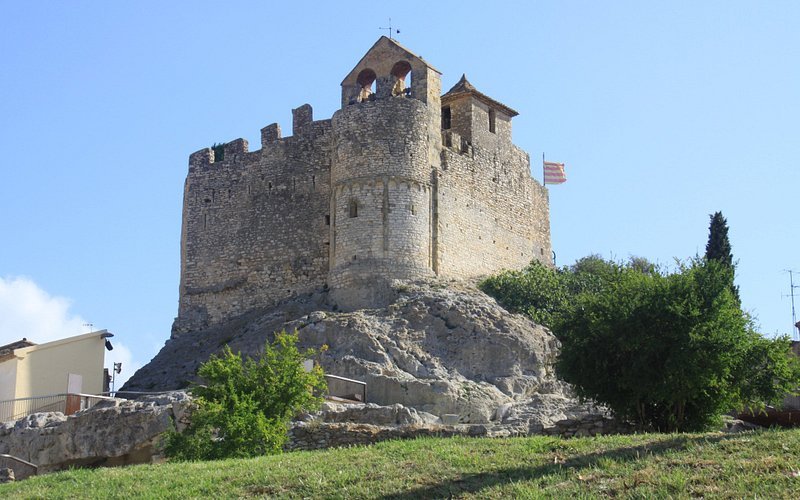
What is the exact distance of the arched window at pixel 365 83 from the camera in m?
41.6

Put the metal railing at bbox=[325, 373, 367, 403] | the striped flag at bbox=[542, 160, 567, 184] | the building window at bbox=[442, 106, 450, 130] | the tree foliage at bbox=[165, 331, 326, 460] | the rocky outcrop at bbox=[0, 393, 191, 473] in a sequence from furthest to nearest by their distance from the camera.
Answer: the striped flag at bbox=[542, 160, 567, 184], the building window at bbox=[442, 106, 450, 130], the metal railing at bbox=[325, 373, 367, 403], the rocky outcrop at bbox=[0, 393, 191, 473], the tree foliage at bbox=[165, 331, 326, 460]

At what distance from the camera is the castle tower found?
37.7 m

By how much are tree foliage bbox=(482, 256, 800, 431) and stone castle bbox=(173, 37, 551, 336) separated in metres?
10.4

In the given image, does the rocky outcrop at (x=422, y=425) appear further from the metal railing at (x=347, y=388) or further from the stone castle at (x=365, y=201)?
the stone castle at (x=365, y=201)

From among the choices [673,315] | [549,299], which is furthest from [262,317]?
[673,315]

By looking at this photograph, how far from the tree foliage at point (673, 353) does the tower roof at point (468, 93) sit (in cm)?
1598

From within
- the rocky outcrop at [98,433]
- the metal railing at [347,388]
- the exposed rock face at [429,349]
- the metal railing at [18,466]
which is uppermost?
the exposed rock face at [429,349]

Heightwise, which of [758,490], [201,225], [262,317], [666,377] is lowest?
[758,490]

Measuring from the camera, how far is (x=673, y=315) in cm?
2719

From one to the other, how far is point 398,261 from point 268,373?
446 inches

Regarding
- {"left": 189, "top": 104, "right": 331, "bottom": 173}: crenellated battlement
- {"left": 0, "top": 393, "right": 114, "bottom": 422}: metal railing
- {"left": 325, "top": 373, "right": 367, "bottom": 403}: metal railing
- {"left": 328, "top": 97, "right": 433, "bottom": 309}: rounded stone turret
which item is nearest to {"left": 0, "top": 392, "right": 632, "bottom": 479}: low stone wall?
{"left": 0, "top": 393, "right": 114, "bottom": 422}: metal railing

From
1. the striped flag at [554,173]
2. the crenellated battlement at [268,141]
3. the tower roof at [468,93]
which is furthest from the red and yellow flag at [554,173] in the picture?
the crenellated battlement at [268,141]

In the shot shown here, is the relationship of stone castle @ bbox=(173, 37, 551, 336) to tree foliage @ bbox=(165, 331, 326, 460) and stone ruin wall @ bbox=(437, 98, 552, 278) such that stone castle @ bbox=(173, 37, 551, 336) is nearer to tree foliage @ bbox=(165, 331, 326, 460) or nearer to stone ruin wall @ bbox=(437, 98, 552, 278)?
stone ruin wall @ bbox=(437, 98, 552, 278)

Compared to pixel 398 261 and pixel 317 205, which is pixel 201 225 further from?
pixel 398 261
